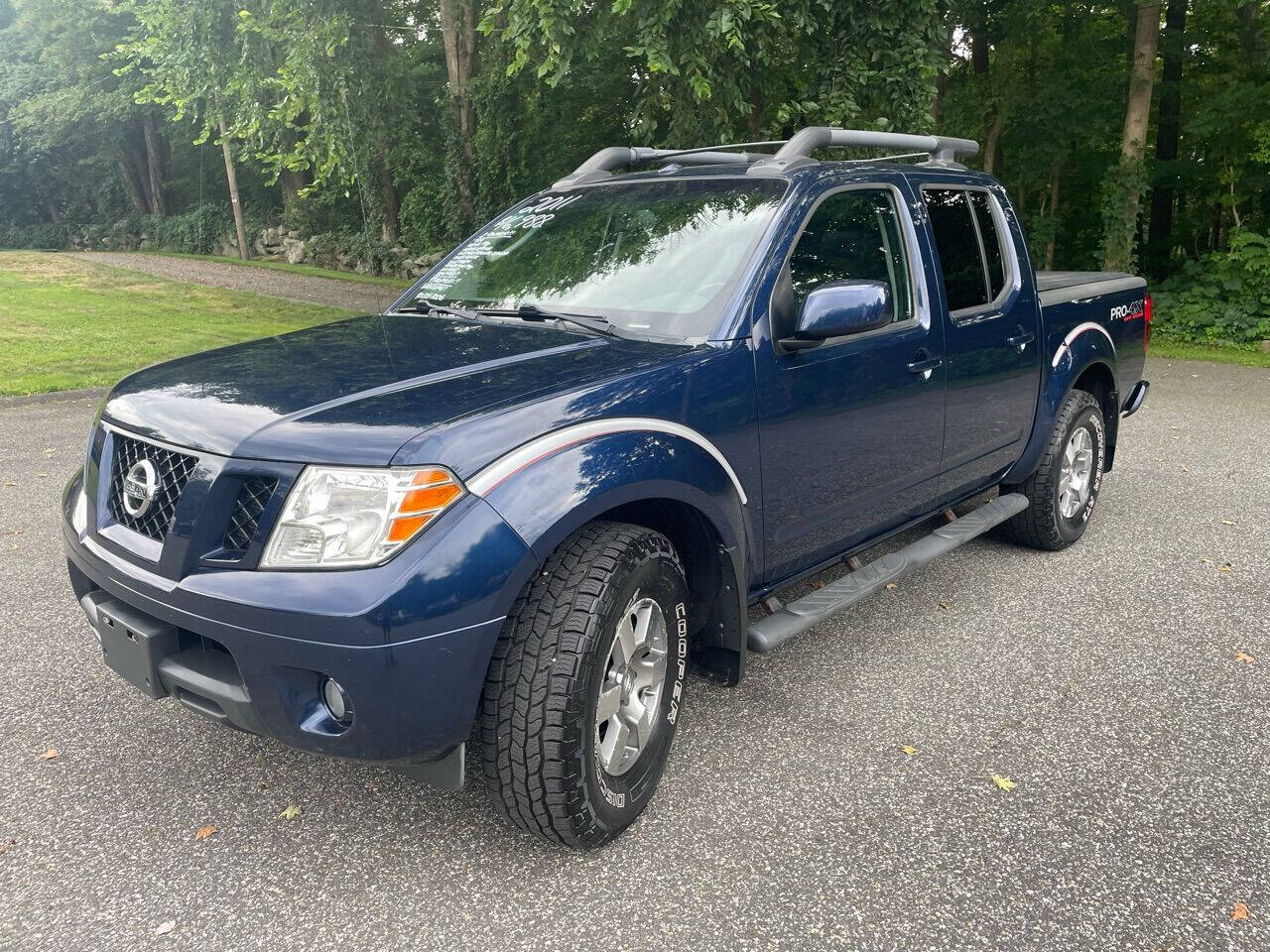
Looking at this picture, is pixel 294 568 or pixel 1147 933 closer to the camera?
pixel 294 568

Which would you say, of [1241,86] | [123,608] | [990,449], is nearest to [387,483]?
[123,608]

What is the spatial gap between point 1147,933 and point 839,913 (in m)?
0.75

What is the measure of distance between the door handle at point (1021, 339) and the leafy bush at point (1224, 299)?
11.3 meters

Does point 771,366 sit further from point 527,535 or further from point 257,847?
point 257,847

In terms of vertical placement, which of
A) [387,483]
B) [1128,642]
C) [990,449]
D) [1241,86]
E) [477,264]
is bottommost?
[1128,642]

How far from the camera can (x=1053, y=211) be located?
19.6 m

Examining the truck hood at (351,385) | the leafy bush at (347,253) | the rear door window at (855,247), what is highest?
the rear door window at (855,247)

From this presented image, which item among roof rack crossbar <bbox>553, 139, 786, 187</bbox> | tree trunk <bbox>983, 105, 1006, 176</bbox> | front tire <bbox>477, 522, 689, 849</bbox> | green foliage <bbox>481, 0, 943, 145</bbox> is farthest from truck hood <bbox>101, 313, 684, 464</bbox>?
tree trunk <bbox>983, 105, 1006, 176</bbox>

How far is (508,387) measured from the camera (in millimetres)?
2629

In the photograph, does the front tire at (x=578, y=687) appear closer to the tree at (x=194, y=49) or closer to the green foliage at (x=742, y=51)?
the green foliage at (x=742, y=51)

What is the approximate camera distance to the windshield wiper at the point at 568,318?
324 centimetres

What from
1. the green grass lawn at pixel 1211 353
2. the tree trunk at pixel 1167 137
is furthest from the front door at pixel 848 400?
the tree trunk at pixel 1167 137

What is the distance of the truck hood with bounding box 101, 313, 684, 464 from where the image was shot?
7.89ft

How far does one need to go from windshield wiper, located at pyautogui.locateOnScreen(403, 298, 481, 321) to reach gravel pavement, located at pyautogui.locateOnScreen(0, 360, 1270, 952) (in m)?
1.61
